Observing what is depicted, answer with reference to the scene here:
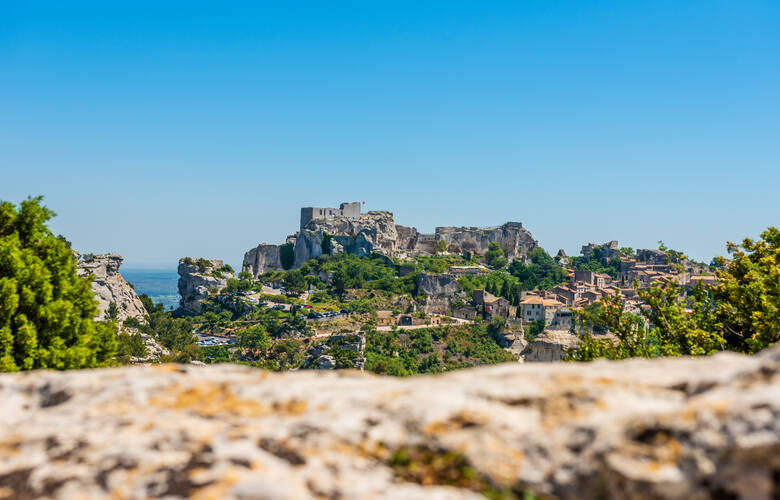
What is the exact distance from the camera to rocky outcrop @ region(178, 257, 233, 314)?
8212 cm

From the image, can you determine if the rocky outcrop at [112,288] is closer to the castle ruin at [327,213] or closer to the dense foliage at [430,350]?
the dense foliage at [430,350]

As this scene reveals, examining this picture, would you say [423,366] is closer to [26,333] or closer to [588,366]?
[26,333]

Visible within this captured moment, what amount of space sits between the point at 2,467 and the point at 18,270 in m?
9.38

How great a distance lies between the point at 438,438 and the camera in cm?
270

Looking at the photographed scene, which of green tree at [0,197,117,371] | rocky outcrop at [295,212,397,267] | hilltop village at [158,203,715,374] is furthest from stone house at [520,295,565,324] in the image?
green tree at [0,197,117,371]

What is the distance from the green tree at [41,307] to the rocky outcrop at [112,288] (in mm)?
58189

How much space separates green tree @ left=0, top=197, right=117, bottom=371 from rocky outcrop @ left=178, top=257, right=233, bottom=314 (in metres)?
70.4

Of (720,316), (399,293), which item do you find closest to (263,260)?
(399,293)

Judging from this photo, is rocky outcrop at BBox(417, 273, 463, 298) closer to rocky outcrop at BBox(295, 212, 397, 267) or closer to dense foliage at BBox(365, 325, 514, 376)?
dense foliage at BBox(365, 325, 514, 376)

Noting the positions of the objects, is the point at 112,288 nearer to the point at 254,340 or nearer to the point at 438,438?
the point at 254,340

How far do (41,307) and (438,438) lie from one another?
34.7 feet

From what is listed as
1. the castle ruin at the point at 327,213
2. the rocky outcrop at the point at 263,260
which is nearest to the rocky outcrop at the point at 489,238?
the castle ruin at the point at 327,213

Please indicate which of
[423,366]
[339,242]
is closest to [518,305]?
[423,366]

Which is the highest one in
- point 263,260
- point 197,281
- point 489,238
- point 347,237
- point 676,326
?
point 489,238
